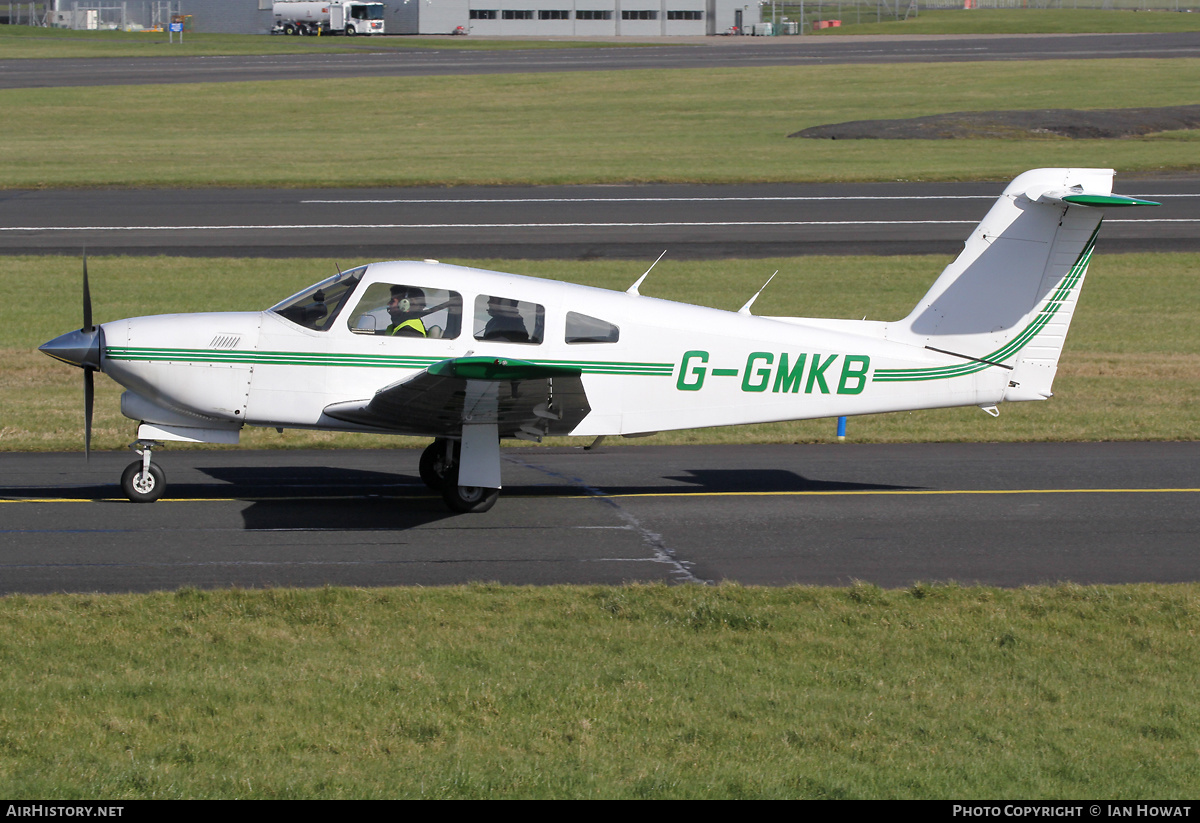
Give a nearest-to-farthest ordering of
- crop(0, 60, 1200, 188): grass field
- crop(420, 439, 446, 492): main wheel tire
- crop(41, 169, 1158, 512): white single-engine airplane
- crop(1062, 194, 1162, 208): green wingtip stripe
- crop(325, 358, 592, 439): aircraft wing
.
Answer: crop(325, 358, 592, 439): aircraft wing → crop(1062, 194, 1162, 208): green wingtip stripe → crop(41, 169, 1158, 512): white single-engine airplane → crop(420, 439, 446, 492): main wheel tire → crop(0, 60, 1200, 188): grass field

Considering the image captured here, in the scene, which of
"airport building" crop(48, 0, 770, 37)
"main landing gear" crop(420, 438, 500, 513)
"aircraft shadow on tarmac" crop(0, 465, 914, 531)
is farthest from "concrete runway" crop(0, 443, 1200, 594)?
"airport building" crop(48, 0, 770, 37)

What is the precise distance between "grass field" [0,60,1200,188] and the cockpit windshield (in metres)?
25.0

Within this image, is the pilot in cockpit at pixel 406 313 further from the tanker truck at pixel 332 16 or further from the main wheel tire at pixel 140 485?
the tanker truck at pixel 332 16

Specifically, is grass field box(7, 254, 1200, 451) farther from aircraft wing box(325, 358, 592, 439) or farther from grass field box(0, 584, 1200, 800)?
grass field box(0, 584, 1200, 800)

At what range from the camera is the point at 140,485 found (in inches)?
467

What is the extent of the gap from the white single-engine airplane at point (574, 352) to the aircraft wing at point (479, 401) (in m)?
0.03

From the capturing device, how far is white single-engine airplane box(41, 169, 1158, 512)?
1139cm

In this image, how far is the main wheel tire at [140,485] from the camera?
11.8 metres

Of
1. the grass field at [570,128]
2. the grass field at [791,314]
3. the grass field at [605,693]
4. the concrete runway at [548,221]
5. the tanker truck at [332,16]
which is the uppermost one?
the tanker truck at [332,16]

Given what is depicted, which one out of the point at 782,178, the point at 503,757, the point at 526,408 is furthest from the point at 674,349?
the point at 782,178

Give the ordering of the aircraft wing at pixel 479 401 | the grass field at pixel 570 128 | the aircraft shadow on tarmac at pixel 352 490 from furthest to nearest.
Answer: the grass field at pixel 570 128 → the aircraft shadow on tarmac at pixel 352 490 → the aircraft wing at pixel 479 401

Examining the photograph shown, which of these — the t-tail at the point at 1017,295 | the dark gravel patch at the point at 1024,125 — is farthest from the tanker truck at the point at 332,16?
the t-tail at the point at 1017,295

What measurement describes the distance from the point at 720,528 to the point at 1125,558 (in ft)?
11.5

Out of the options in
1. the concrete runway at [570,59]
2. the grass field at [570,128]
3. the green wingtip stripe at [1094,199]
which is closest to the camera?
the green wingtip stripe at [1094,199]
